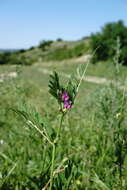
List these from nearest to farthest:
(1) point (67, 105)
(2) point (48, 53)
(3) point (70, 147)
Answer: (1) point (67, 105) < (3) point (70, 147) < (2) point (48, 53)

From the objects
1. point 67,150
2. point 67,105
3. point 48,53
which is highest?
point 67,105

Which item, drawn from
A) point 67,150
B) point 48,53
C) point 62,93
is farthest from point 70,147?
point 48,53

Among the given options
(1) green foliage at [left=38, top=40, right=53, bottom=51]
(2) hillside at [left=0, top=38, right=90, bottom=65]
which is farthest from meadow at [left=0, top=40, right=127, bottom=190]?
(1) green foliage at [left=38, top=40, right=53, bottom=51]

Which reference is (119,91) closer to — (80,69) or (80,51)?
(80,69)

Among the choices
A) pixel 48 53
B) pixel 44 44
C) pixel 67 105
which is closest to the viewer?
pixel 67 105

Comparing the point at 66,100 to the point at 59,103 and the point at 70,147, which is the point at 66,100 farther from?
the point at 70,147

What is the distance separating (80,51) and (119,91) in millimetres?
34698

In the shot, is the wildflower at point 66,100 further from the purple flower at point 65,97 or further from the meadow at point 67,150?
the meadow at point 67,150

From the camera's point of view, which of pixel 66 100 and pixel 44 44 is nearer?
pixel 66 100

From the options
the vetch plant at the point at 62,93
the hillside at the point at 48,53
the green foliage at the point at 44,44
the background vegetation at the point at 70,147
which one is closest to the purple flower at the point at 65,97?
the vetch plant at the point at 62,93

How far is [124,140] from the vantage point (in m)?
1.56

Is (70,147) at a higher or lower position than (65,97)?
lower

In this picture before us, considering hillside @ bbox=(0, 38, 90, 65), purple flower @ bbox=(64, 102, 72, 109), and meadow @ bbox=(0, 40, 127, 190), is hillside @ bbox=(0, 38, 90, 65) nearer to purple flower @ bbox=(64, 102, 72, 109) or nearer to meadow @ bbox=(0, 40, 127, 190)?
meadow @ bbox=(0, 40, 127, 190)

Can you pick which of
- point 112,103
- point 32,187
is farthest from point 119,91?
point 32,187
